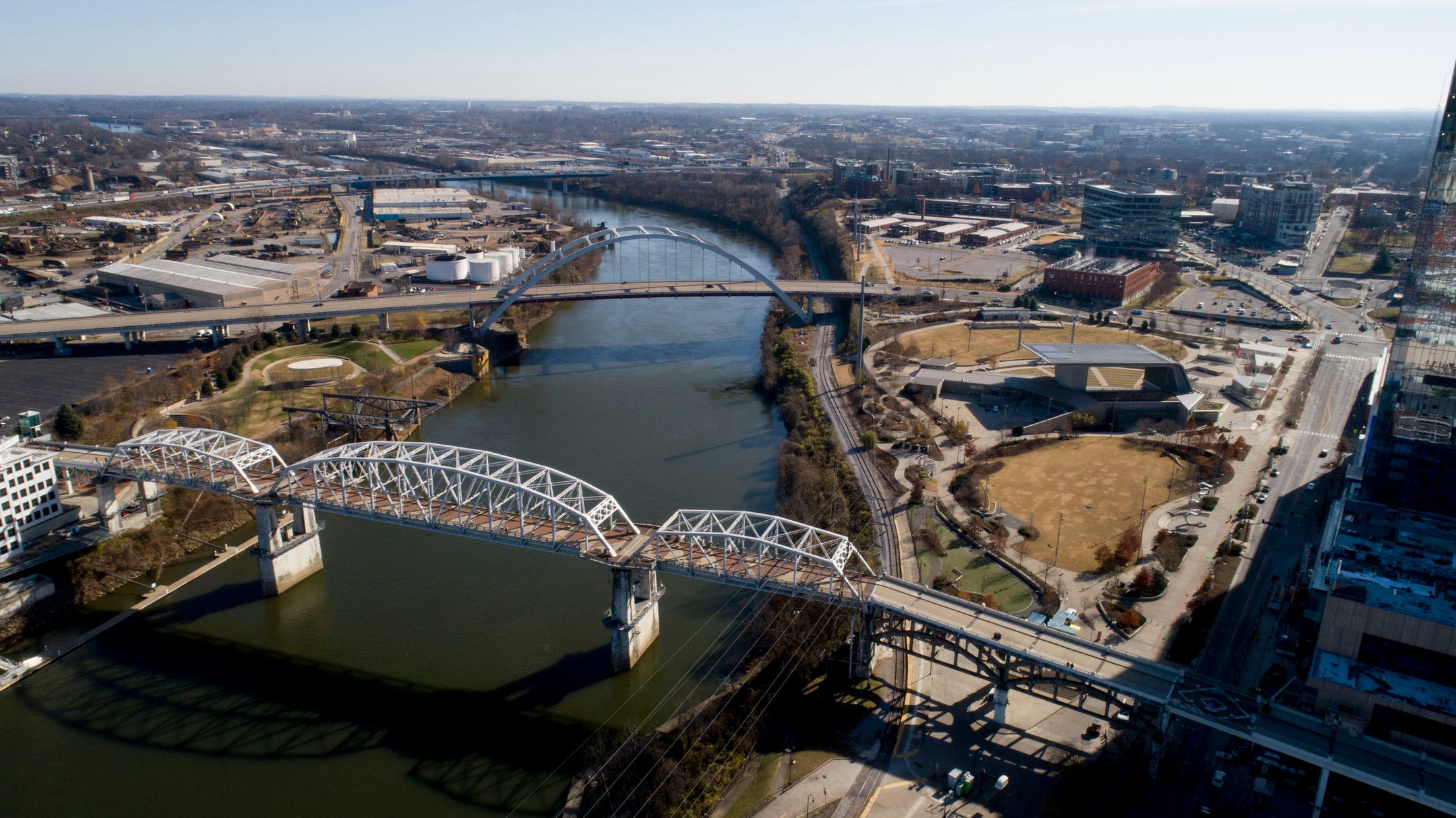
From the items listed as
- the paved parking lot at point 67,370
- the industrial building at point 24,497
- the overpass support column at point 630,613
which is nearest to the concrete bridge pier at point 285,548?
the industrial building at point 24,497

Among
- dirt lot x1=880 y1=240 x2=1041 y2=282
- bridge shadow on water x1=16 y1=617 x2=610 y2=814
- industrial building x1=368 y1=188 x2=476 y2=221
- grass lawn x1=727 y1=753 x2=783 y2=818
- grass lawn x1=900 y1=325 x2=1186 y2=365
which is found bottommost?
bridge shadow on water x1=16 y1=617 x2=610 y2=814

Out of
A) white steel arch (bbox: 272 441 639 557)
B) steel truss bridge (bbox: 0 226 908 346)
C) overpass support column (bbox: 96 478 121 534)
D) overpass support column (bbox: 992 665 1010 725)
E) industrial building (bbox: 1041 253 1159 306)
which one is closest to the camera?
overpass support column (bbox: 992 665 1010 725)

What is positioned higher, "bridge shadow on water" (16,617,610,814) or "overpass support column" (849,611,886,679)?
"overpass support column" (849,611,886,679)

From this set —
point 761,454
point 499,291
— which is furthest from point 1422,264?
point 499,291

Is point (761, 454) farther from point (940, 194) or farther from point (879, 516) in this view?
point (940, 194)

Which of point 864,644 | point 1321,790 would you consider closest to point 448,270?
point 864,644

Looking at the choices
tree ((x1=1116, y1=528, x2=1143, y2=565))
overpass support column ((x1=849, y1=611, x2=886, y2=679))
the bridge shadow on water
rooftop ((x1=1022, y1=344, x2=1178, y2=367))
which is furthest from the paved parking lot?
rooftop ((x1=1022, y1=344, x2=1178, y2=367))

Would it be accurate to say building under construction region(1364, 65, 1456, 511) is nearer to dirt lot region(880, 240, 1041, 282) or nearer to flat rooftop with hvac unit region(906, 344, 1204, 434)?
flat rooftop with hvac unit region(906, 344, 1204, 434)
